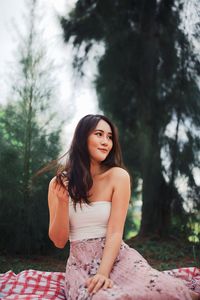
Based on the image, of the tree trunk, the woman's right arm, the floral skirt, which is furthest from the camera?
the tree trunk

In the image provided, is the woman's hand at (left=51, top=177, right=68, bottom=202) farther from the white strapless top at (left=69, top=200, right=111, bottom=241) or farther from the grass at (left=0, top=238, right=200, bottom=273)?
the grass at (left=0, top=238, right=200, bottom=273)

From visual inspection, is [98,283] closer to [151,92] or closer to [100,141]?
[100,141]

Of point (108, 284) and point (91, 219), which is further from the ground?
point (91, 219)

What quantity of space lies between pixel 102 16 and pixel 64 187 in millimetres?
3490

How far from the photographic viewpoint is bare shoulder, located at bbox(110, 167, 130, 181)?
1.75 meters

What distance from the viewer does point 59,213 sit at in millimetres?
1679

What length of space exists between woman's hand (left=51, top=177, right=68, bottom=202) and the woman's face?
A: 0.63ft

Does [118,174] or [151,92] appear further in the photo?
[151,92]

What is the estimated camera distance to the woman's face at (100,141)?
1.76m

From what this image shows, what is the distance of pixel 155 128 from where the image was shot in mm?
4629

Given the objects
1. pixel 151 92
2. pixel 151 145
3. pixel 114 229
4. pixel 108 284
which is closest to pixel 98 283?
pixel 108 284

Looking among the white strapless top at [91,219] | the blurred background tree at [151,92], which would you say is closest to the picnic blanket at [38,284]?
the white strapless top at [91,219]

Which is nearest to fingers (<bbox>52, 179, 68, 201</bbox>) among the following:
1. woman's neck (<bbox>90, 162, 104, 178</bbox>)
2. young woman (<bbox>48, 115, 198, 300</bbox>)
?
young woman (<bbox>48, 115, 198, 300</bbox>)

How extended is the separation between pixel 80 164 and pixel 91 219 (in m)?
0.24
